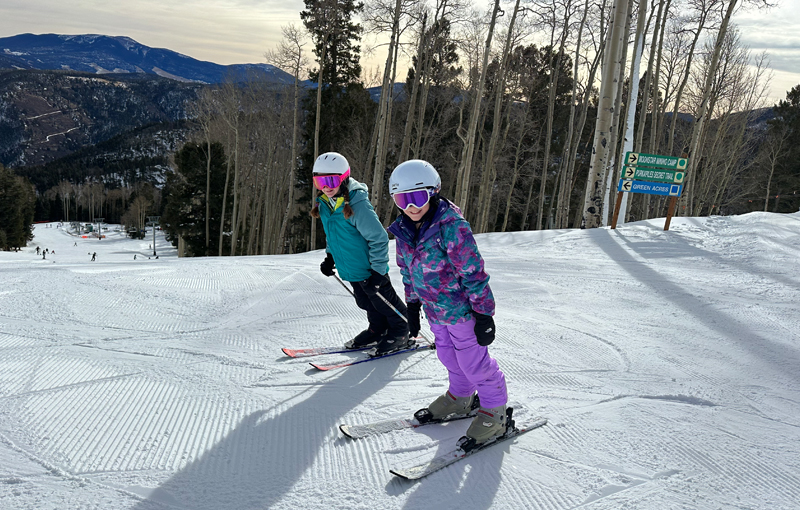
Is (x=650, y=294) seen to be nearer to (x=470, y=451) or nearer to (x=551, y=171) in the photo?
(x=470, y=451)

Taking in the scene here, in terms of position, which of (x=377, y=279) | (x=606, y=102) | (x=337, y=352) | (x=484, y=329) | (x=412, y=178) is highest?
(x=606, y=102)

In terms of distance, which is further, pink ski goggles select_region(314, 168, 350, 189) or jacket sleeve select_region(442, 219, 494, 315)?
pink ski goggles select_region(314, 168, 350, 189)

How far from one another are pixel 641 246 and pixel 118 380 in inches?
329

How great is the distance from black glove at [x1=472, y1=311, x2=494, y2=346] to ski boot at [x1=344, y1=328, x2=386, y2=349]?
6.48ft

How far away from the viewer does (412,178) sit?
8.56ft

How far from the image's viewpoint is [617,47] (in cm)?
1027

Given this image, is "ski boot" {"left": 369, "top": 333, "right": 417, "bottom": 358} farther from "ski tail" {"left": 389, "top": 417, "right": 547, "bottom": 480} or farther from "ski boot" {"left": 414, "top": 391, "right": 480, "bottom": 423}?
"ski tail" {"left": 389, "top": 417, "right": 547, "bottom": 480}

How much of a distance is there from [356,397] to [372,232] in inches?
53.1

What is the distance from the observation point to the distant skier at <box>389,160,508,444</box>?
2537mm

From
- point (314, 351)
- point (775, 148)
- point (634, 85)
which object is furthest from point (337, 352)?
point (775, 148)

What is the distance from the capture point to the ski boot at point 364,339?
4.38 meters

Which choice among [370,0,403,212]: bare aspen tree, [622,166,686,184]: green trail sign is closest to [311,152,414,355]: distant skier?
[622,166,686,184]: green trail sign

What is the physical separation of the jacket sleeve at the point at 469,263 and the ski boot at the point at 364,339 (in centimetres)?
201

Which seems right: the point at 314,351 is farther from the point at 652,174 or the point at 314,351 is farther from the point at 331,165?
the point at 652,174
